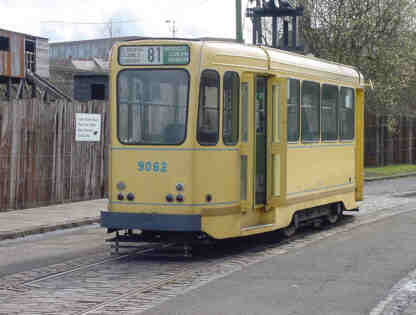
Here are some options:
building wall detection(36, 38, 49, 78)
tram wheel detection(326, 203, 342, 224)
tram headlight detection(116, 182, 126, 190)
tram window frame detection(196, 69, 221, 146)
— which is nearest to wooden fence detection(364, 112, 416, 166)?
building wall detection(36, 38, 49, 78)

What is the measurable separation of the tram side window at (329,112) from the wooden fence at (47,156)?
7.22 meters

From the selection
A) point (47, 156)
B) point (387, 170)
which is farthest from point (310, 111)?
point (387, 170)

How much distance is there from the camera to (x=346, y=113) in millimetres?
16625

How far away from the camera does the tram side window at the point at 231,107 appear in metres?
12.1

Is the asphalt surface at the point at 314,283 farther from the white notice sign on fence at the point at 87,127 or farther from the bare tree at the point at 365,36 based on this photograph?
the bare tree at the point at 365,36

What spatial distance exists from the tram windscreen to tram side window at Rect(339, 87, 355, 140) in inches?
213

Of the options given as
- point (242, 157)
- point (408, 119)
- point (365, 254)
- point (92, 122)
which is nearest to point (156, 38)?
point (242, 157)

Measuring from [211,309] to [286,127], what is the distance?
5.56 meters

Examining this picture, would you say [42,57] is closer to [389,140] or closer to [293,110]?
[389,140]

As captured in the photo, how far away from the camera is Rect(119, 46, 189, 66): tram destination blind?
11.8 m

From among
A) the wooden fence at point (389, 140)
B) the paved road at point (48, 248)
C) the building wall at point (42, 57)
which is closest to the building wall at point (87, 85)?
the wooden fence at point (389, 140)

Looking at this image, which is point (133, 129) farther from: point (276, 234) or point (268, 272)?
point (276, 234)

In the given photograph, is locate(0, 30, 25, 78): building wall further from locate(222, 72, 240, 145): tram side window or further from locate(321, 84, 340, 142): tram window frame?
locate(222, 72, 240, 145): tram side window

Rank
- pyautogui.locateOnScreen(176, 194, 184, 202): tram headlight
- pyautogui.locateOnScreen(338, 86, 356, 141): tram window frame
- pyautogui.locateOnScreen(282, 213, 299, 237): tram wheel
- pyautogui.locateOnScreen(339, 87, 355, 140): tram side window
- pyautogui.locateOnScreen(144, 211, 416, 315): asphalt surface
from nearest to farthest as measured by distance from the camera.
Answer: pyautogui.locateOnScreen(144, 211, 416, 315): asphalt surface < pyautogui.locateOnScreen(176, 194, 184, 202): tram headlight < pyautogui.locateOnScreen(282, 213, 299, 237): tram wheel < pyautogui.locateOnScreen(338, 86, 356, 141): tram window frame < pyautogui.locateOnScreen(339, 87, 355, 140): tram side window
